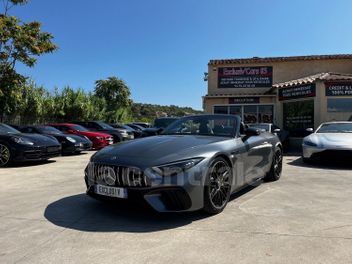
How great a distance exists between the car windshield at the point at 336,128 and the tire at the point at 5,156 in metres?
8.83

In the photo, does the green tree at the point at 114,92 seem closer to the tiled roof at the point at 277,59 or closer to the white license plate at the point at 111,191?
the tiled roof at the point at 277,59

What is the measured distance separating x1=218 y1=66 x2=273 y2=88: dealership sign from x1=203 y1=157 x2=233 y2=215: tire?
53.8 ft

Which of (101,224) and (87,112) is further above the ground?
(87,112)

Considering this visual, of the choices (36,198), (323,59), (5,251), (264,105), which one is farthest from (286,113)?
(5,251)

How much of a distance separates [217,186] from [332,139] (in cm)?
604

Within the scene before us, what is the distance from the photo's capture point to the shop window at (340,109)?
583 inches

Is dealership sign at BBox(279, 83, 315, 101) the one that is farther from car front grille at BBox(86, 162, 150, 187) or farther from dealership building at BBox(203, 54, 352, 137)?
car front grille at BBox(86, 162, 150, 187)

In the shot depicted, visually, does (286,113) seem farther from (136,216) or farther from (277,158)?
(136,216)

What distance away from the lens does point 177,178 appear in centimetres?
Answer: 401

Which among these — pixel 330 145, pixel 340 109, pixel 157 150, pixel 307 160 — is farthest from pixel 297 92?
pixel 157 150

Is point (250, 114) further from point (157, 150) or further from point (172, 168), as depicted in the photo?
point (172, 168)

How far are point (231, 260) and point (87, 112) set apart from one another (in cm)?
2653

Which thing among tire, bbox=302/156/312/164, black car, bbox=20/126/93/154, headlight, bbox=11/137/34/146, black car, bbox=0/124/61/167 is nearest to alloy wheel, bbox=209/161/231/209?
tire, bbox=302/156/312/164

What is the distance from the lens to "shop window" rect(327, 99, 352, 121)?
14.8m
